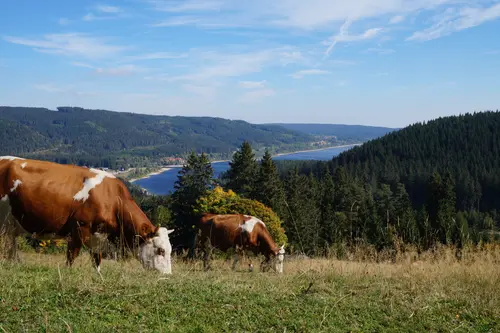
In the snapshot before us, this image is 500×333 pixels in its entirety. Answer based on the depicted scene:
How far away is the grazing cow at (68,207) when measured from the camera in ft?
23.7

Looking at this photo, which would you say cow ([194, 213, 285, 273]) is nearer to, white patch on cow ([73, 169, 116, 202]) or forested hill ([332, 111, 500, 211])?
white patch on cow ([73, 169, 116, 202])

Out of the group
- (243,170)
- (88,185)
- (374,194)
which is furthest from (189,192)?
(374,194)

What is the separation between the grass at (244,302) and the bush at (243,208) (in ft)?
91.1

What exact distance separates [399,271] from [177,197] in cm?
4311

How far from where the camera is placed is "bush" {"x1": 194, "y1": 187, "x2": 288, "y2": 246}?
35375mm

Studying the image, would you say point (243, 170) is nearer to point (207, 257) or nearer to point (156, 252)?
point (207, 257)

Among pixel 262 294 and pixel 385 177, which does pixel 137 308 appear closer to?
pixel 262 294

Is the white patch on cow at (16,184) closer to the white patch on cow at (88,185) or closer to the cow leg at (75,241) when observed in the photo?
the white patch on cow at (88,185)

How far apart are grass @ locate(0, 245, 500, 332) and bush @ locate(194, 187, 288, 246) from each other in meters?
27.8

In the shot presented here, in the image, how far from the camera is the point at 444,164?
168m

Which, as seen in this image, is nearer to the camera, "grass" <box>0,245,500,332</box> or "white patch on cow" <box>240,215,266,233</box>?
"grass" <box>0,245,500,332</box>

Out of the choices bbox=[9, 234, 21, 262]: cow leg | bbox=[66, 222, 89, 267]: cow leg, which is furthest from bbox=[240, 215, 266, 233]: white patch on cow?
bbox=[9, 234, 21, 262]: cow leg

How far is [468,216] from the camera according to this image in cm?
10438

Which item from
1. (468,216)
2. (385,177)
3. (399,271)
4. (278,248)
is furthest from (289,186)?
(385,177)
